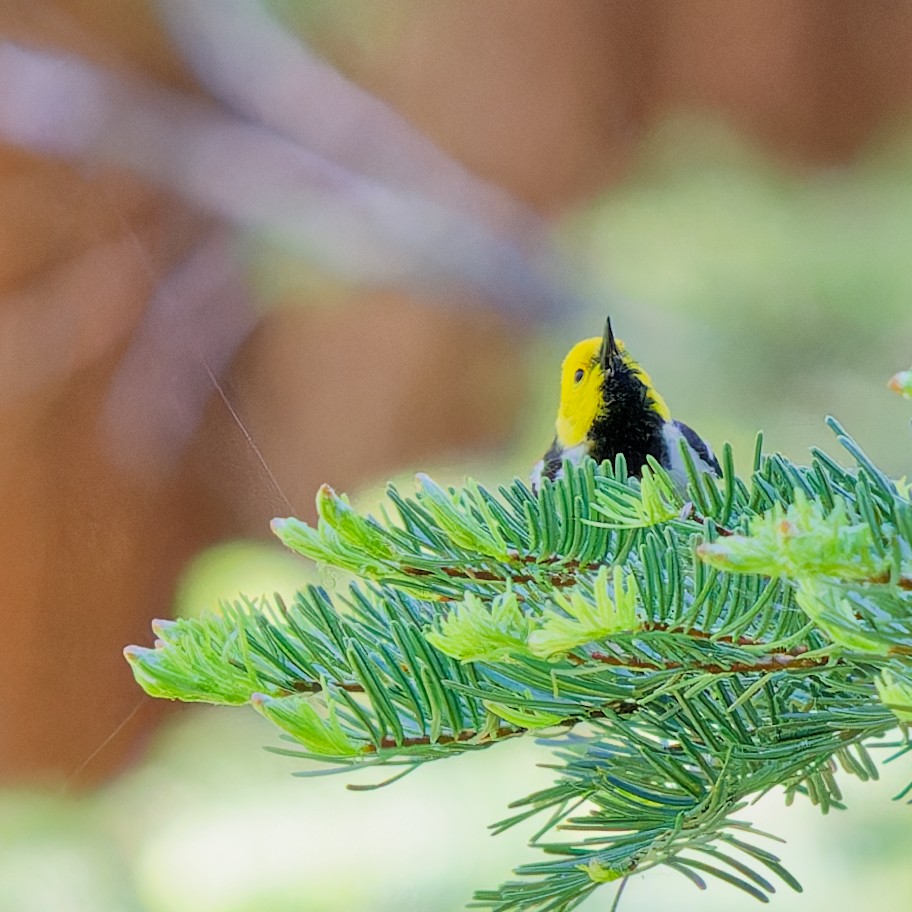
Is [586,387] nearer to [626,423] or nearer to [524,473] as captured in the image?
[626,423]

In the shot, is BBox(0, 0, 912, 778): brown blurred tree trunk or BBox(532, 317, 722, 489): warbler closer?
BBox(532, 317, 722, 489): warbler

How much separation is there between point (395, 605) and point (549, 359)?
2.29 ft

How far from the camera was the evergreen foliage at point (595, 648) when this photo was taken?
0.46ft

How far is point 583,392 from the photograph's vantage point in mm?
463

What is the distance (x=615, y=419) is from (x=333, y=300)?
541 millimetres

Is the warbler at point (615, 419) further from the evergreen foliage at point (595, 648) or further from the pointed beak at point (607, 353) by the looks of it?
the evergreen foliage at point (595, 648)

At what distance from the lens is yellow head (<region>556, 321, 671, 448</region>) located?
0.44 meters

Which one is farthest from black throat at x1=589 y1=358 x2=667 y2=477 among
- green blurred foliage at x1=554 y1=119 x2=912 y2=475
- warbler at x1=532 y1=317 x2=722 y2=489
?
green blurred foliage at x1=554 y1=119 x2=912 y2=475

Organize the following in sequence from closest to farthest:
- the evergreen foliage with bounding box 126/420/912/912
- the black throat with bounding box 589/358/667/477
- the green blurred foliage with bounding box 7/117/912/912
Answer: the evergreen foliage with bounding box 126/420/912/912 < the black throat with bounding box 589/358/667/477 < the green blurred foliage with bounding box 7/117/912/912

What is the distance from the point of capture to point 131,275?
0.90 meters

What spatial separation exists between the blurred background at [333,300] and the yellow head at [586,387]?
32cm

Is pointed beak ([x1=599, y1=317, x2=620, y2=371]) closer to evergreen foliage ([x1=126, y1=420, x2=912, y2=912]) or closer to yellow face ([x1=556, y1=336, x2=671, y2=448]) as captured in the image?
yellow face ([x1=556, y1=336, x2=671, y2=448])

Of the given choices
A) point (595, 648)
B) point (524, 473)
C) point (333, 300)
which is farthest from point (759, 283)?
point (595, 648)

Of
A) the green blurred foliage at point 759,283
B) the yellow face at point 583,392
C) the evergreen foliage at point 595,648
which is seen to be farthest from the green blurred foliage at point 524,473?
the evergreen foliage at point 595,648
